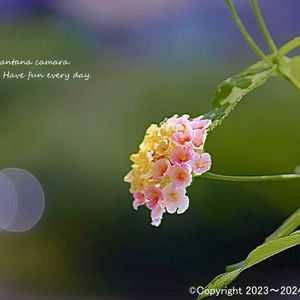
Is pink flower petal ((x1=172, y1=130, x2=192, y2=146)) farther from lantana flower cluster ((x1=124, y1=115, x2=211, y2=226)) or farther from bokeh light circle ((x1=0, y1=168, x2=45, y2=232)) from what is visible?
bokeh light circle ((x1=0, y1=168, x2=45, y2=232))

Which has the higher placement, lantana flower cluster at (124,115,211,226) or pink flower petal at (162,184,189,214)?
lantana flower cluster at (124,115,211,226)

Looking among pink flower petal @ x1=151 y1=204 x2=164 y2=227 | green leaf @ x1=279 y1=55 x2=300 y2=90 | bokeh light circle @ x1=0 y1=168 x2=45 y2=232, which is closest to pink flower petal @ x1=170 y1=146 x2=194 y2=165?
pink flower petal @ x1=151 y1=204 x2=164 y2=227

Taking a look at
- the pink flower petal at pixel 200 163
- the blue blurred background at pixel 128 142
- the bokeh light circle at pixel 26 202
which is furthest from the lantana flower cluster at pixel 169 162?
the bokeh light circle at pixel 26 202

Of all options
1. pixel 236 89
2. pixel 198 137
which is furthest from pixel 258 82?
pixel 198 137

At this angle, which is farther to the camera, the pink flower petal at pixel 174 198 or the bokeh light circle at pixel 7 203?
the bokeh light circle at pixel 7 203

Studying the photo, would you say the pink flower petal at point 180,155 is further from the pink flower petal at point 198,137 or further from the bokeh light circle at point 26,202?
the bokeh light circle at point 26,202

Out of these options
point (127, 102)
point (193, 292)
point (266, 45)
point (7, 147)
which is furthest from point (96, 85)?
point (193, 292)
